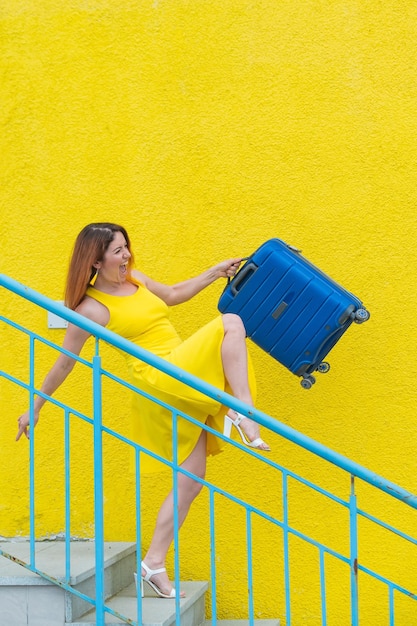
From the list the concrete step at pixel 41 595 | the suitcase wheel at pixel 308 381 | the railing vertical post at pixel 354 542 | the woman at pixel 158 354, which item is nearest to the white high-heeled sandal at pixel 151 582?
the woman at pixel 158 354

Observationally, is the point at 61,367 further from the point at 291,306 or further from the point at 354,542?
the point at 354,542

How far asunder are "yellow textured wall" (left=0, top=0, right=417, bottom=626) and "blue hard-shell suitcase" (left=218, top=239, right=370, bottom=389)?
469 millimetres

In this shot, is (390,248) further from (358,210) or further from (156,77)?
(156,77)

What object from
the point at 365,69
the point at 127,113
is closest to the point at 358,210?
the point at 365,69

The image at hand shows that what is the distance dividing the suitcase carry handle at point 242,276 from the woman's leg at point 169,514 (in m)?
0.61

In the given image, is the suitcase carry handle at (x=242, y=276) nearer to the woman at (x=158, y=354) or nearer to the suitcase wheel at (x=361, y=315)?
the woman at (x=158, y=354)

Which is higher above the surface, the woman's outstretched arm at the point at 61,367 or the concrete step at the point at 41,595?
the woman's outstretched arm at the point at 61,367

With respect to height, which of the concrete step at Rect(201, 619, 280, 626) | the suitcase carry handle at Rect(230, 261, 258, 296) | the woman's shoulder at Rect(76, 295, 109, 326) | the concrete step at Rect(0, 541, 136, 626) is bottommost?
the concrete step at Rect(201, 619, 280, 626)

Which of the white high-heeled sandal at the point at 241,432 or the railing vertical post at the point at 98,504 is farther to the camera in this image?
the white high-heeled sandal at the point at 241,432

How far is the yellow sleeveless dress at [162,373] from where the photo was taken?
342 cm

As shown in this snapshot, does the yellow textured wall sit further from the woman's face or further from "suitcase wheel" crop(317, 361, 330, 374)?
the woman's face

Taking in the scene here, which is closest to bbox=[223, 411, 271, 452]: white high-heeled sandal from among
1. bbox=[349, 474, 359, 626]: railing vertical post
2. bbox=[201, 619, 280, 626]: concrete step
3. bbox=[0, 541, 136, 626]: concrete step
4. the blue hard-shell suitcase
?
bbox=[349, 474, 359, 626]: railing vertical post

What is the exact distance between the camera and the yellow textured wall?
4.16m

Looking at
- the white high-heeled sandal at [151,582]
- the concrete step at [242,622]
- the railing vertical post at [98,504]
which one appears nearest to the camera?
the railing vertical post at [98,504]
